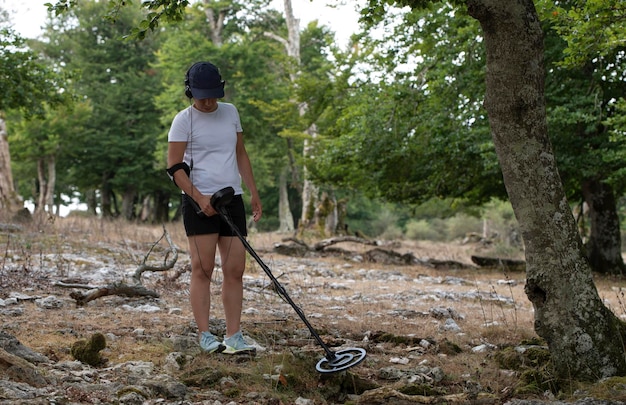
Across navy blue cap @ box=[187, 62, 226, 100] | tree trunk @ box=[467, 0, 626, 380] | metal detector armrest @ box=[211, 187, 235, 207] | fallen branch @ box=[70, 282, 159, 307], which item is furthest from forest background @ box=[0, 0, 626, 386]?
fallen branch @ box=[70, 282, 159, 307]

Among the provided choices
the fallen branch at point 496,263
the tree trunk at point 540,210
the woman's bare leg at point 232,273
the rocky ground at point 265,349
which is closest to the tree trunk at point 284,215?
the fallen branch at point 496,263

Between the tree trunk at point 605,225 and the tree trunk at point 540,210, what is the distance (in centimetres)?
1323

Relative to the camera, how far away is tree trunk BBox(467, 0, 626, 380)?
432cm

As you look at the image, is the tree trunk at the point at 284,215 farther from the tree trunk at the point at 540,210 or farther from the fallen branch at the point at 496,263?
the tree trunk at the point at 540,210

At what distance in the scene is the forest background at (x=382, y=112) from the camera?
4.52 meters

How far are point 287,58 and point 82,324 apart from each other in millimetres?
17873

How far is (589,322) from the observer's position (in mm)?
4324

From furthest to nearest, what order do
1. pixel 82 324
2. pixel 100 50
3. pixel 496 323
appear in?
pixel 100 50, pixel 496 323, pixel 82 324

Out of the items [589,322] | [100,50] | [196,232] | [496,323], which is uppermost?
[100,50]

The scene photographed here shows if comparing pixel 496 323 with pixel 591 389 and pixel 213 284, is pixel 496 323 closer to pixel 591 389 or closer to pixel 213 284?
pixel 591 389

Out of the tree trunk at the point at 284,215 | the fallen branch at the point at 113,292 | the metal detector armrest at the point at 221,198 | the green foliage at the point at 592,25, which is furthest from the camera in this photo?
the tree trunk at the point at 284,215

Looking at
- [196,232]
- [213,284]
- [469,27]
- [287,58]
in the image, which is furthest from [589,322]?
[287,58]

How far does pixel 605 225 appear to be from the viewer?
656 inches

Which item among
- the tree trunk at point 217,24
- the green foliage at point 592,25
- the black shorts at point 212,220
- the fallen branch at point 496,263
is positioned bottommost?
the fallen branch at point 496,263
